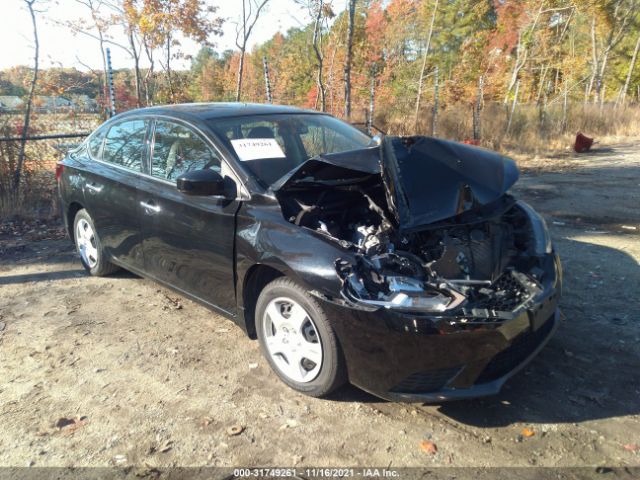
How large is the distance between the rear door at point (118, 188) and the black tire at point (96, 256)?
0.12 metres

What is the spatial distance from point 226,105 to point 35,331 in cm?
248

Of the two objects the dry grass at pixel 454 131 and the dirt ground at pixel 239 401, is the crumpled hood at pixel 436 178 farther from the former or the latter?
the dry grass at pixel 454 131

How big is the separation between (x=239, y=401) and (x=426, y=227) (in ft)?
5.12

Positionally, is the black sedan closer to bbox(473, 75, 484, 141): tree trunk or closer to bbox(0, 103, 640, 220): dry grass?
bbox(0, 103, 640, 220): dry grass

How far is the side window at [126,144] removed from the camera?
4246 millimetres

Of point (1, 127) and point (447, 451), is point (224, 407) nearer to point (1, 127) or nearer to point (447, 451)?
point (447, 451)

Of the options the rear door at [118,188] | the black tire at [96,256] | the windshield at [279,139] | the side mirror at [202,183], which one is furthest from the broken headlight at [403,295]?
the black tire at [96,256]

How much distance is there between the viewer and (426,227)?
2955 mm

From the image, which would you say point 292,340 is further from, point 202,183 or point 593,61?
point 593,61

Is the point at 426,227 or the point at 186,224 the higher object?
the point at 426,227

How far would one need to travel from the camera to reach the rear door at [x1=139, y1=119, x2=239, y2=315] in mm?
3385

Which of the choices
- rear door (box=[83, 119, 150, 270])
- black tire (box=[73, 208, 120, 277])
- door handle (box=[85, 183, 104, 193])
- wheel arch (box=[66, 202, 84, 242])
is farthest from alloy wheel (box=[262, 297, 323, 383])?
wheel arch (box=[66, 202, 84, 242])

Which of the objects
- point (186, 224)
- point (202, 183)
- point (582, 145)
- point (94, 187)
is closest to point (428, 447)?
point (202, 183)

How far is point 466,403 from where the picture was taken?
2.85 metres
